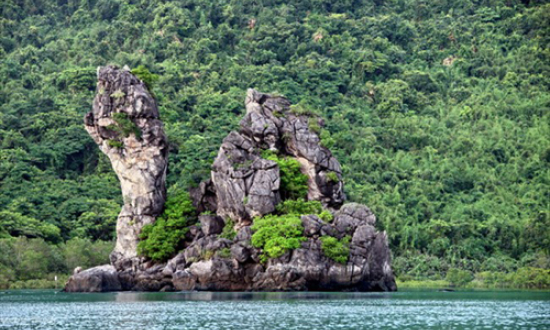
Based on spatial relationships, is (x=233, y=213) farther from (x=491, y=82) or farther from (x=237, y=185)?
(x=491, y=82)

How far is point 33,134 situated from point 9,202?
1831 cm

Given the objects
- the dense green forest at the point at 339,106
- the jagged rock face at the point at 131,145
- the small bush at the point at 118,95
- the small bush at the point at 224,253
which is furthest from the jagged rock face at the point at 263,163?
the small bush at the point at 118,95

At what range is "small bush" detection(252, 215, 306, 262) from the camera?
6994 cm

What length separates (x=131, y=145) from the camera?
78125mm

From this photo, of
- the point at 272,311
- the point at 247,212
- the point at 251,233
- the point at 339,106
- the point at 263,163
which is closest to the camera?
the point at 272,311

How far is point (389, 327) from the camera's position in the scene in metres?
43.0

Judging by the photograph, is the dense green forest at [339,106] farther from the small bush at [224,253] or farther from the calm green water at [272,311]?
the calm green water at [272,311]

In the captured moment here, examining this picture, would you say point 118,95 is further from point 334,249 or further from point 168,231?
point 334,249

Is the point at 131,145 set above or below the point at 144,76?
below

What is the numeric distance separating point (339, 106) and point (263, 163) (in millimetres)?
47599

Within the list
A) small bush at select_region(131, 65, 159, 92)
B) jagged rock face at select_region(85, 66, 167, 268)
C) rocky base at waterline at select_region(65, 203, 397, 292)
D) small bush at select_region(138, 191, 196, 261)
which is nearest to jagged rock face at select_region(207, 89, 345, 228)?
small bush at select_region(138, 191, 196, 261)

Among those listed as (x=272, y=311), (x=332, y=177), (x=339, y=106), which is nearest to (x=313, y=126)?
(x=332, y=177)

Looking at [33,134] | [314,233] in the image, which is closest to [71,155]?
[33,134]

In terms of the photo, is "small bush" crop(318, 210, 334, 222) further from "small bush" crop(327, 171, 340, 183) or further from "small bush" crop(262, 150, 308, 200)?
"small bush" crop(327, 171, 340, 183)
